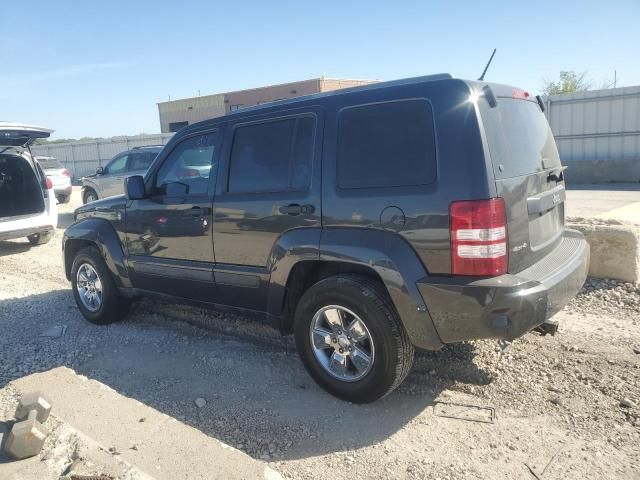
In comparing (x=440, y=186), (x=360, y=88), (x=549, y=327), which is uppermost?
(x=360, y=88)

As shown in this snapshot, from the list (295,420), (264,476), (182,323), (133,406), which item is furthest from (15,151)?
(264,476)

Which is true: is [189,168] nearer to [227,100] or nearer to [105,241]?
[105,241]

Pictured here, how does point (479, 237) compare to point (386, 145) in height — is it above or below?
below

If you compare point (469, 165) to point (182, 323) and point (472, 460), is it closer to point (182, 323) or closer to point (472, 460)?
point (472, 460)

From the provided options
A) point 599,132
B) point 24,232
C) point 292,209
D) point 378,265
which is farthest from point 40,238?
point 599,132

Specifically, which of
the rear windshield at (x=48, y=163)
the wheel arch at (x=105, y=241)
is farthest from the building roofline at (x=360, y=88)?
the rear windshield at (x=48, y=163)

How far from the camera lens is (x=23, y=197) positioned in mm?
9914

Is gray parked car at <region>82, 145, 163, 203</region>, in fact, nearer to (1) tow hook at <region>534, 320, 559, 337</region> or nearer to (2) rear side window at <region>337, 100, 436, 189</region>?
(2) rear side window at <region>337, 100, 436, 189</region>

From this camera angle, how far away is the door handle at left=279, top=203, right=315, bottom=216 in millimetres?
3752

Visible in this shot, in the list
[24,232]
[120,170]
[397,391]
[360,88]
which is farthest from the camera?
Result: [120,170]

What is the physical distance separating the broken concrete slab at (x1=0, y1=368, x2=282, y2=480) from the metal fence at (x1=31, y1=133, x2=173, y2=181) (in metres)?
25.2

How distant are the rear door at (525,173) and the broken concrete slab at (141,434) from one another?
1937 mm

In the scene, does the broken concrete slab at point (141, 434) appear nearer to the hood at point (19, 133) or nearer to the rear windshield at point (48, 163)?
the hood at point (19, 133)

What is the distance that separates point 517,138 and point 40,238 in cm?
964
